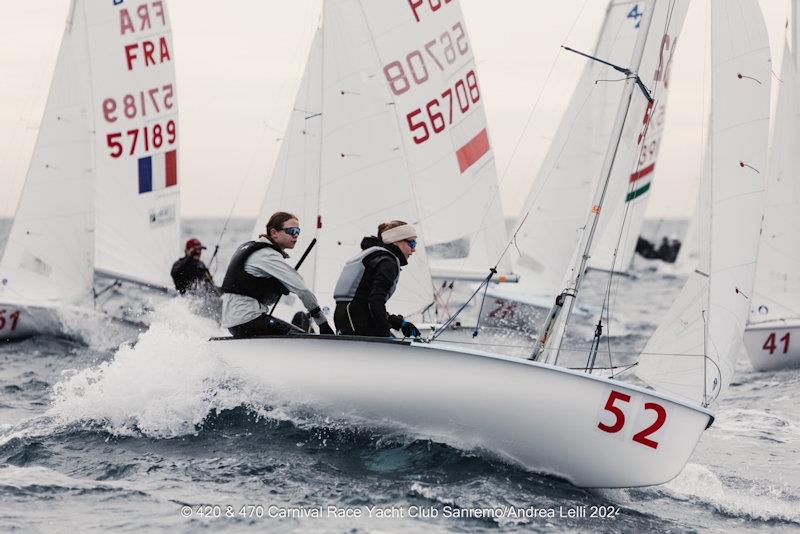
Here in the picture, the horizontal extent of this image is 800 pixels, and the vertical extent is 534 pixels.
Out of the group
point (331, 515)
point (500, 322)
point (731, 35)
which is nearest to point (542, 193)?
point (500, 322)

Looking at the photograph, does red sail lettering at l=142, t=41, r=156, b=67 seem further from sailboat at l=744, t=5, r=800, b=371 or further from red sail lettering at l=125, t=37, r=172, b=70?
sailboat at l=744, t=5, r=800, b=371

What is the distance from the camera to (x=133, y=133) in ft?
34.7

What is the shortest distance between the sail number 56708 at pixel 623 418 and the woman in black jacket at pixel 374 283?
105 cm

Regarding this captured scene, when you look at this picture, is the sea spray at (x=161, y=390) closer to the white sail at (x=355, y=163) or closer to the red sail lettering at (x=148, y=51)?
the white sail at (x=355, y=163)

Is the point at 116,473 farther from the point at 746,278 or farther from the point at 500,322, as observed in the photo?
the point at 500,322

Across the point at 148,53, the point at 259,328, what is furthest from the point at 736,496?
the point at 148,53

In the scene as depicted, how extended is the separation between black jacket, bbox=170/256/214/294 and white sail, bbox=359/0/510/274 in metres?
2.00

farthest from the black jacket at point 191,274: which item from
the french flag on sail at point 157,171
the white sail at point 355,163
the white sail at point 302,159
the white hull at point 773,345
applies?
the white hull at point 773,345

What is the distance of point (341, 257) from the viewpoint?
8.45 meters

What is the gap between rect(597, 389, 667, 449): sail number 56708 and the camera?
4.54m

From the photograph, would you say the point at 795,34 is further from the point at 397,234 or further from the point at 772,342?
the point at 397,234

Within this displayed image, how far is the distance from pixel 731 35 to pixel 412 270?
3.54 m

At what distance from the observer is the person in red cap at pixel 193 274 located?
30.4 feet

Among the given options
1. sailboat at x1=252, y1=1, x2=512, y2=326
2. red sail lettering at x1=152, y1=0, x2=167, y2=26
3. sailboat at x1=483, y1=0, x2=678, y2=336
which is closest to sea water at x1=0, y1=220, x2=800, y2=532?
sailboat at x1=252, y1=1, x2=512, y2=326
